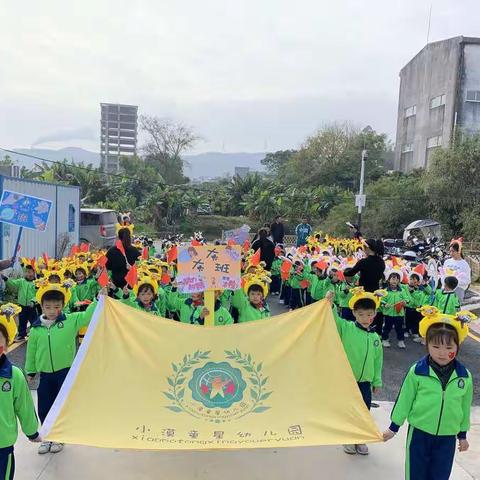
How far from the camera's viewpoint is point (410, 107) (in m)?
33.1

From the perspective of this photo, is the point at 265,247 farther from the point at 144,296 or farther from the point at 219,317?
the point at 219,317

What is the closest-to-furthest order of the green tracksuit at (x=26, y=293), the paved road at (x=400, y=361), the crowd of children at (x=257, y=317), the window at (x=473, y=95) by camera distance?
the crowd of children at (x=257, y=317) → the paved road at (x=400, y=361) → the green tracksuit at (x=26, y=293) → the window at (x=473, y=95)

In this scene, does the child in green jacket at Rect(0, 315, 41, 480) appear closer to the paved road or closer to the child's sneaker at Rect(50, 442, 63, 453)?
the child's sneaker at Rect(50, 442, 63, 453)

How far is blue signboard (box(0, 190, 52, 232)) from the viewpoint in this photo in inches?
261

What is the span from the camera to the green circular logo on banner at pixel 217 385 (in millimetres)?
3990

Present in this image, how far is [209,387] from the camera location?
4047 millimetres

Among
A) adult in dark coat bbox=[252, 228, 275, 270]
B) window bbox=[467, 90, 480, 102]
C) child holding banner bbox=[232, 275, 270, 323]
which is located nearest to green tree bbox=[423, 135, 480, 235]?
window bbox=[467, 90, 480, 102]

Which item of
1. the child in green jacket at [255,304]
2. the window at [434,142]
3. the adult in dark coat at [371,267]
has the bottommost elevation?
the child in green jacket at [255,304]

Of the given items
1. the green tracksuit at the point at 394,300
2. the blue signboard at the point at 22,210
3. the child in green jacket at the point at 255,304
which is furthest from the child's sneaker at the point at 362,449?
the blue signboard at the point at 22,210

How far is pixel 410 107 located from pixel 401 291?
2785 centimetres

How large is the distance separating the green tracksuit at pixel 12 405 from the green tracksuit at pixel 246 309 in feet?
8.74

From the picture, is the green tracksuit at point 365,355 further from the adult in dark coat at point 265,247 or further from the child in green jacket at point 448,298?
the adult in dark coat at point 265,247

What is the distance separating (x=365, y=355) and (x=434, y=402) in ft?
3.41

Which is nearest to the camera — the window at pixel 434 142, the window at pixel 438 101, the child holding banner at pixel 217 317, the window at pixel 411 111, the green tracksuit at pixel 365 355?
the green tracksuit at pixel 365 355
